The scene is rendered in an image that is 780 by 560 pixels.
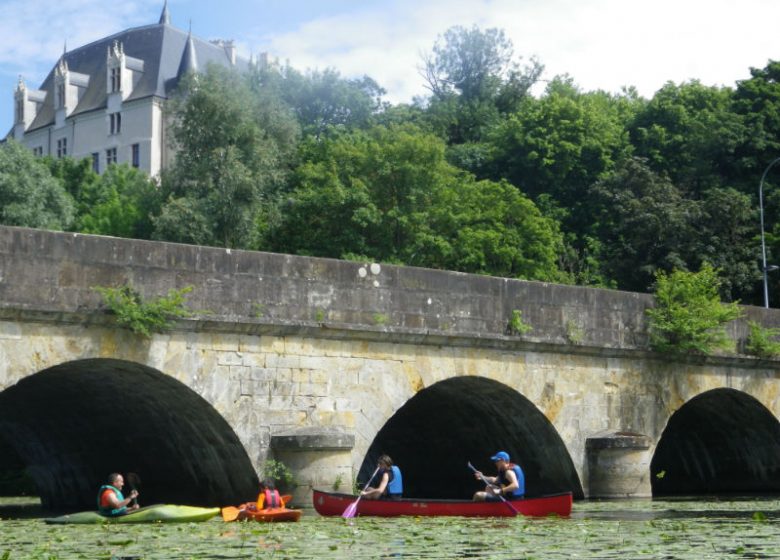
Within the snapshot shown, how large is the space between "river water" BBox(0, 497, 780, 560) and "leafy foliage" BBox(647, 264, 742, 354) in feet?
17.3

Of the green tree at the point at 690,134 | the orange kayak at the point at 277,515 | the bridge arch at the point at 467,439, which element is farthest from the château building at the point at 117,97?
the orange kayak at the point at 277,515

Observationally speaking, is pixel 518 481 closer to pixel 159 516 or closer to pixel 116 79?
pixel 159 516

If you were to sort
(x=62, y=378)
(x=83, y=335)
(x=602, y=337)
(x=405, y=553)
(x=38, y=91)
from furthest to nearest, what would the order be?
(x=38, y=91)
(x=602, y=337)
(x=62, y=378)
(x=83, y=335)
(x=405, y=553)

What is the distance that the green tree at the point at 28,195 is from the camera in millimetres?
49812

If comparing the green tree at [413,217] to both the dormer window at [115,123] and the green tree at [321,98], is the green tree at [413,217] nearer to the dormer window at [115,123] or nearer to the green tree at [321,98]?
the green tree at [321,98]

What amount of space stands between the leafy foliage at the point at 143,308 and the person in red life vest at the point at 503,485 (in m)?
4.48

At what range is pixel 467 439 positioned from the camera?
2464 cm

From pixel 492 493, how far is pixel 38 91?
264 ft

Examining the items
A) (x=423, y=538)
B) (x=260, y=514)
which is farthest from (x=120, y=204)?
(x=423, y=538)

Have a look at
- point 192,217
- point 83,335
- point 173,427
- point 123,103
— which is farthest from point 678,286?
point 123,103

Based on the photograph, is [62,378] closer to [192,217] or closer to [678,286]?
[678,286]

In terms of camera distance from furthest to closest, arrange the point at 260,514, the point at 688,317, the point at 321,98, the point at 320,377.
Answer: the point at 321,98 → the point at 688,317 → the point at 320,377 → the point at 260,514

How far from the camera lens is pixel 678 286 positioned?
24.2m

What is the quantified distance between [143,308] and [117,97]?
68277 mm
